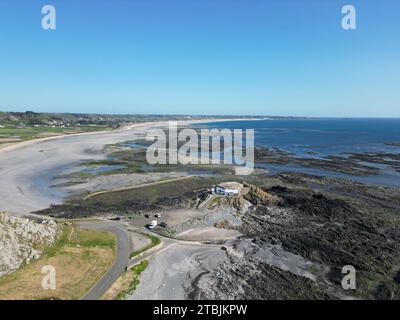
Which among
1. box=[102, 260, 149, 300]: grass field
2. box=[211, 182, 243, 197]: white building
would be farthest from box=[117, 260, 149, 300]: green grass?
box=[211, 182, 243, 197]: white building

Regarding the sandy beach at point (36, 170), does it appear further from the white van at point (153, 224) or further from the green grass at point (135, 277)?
the green grass at point (135, 277)

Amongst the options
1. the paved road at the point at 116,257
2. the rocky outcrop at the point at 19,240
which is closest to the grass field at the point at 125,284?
the paved road at the point at 116,257

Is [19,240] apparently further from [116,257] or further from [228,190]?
[228,190]

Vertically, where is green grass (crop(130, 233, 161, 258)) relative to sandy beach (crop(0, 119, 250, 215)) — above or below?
below

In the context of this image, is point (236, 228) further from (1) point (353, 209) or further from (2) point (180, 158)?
(2) point (180, 158)

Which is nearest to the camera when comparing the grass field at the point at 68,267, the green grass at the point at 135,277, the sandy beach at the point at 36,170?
the grass field at the point at 68,267

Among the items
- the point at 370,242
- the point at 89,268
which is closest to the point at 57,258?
the point at 89,268

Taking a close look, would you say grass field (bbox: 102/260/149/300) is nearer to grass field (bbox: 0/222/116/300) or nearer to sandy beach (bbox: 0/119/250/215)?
grass field (bbox: 0/222/116/300)
